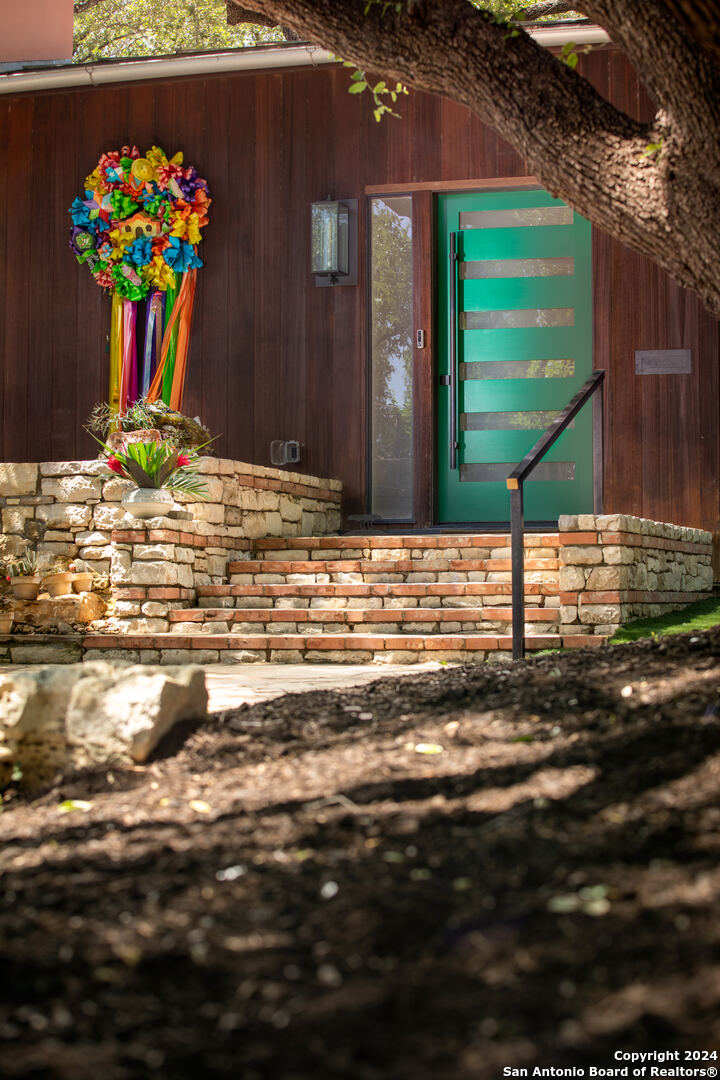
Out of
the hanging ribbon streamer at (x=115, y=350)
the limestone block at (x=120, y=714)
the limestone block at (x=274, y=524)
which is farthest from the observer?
the hanging ribbon streamer at (x=115, y=350)

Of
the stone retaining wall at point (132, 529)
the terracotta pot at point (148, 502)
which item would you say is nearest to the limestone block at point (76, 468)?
the stone retaining wall at point (132, 529)

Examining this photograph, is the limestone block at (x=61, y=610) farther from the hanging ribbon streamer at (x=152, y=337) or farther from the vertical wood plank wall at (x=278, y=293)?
the hanging ribbon streamer at (x=152, y=337)

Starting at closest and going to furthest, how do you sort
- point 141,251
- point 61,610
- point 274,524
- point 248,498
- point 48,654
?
point 48,654, point 61,610, point 248,498, point 274,524, point 141,251

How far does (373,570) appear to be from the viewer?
23.1 feet

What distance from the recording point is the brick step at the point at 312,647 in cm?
592

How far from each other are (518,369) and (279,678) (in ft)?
13.8

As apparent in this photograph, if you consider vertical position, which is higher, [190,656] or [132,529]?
[132,529]

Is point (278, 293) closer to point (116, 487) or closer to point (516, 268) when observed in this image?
point (516, 268)

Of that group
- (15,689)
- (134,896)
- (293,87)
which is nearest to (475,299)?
(293,87)

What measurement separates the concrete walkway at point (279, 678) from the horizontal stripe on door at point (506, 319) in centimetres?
361

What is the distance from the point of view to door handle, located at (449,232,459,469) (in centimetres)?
845

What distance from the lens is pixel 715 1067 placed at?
4.80 feet

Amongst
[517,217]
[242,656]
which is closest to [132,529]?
[242,656]

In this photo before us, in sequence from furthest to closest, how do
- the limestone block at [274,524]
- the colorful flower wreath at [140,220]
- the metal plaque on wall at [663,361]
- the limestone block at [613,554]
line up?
the colorful flower wreath at [140,220]
the metal plaque on wall at [663,361]
the limestone block at [274,524]
the limestone block at [613,554]
